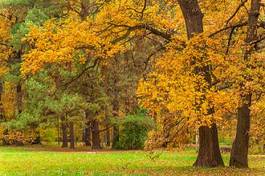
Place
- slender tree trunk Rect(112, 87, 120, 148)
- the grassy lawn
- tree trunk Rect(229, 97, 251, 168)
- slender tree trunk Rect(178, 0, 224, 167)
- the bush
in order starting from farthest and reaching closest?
the bush → slender tree trunk Rect(112, 87, 120, 148) → tree trunk Rect(229, 97, 251, 168) → slender tree trunk Rect(178, 0, 224, 167) → the grassy lawn

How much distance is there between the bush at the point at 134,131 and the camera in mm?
43531

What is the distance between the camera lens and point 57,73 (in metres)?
24.9

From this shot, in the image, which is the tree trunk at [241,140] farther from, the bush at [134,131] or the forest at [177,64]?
the bush at [134,131]

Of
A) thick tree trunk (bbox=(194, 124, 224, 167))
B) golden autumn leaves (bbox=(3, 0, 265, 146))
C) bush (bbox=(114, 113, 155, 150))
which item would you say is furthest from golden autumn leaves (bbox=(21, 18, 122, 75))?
bush (bbox=(114, 113, 155, 150))

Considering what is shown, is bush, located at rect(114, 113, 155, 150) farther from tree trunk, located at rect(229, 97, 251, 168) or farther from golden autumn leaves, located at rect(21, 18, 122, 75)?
golden autumn leaves, located at rect(21, 18, 122, 75)

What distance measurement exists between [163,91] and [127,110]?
2748 centimetres

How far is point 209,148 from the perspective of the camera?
2089cm

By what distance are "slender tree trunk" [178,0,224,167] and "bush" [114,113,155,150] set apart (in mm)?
22409

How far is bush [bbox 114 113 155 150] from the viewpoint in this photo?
1714 inches

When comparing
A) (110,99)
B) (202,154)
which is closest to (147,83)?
(202,154)

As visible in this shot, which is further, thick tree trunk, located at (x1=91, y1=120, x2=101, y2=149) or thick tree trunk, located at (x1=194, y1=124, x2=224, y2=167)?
thick tree trunk, located at (x1=91, y1=120, x2=101, y2=149)

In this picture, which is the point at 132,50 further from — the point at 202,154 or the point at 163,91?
the point at 163,91

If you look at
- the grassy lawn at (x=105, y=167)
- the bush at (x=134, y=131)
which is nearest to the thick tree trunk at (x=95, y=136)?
the bush at (x=134, y=131)

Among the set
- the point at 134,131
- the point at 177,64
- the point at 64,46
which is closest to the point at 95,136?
the point at 134,131
